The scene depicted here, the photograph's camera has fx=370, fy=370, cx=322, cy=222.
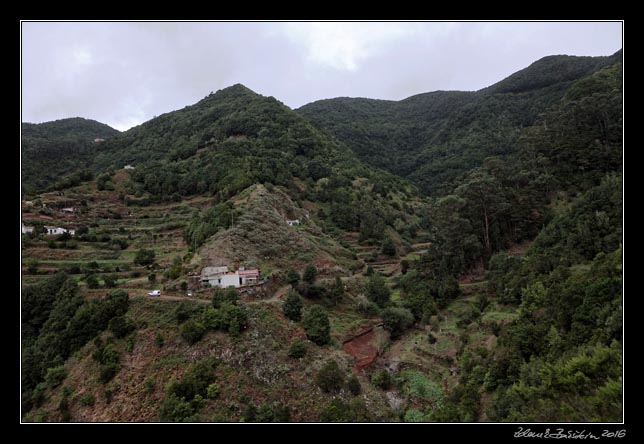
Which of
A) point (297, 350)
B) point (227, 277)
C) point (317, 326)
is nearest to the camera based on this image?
point (297, 350)

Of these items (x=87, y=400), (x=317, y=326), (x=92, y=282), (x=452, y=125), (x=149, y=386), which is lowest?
(x=87, y=400)

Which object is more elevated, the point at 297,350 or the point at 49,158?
the point at 49,158

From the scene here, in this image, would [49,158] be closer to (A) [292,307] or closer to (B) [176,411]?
(A) [292,307]

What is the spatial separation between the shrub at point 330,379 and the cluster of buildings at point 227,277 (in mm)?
8707

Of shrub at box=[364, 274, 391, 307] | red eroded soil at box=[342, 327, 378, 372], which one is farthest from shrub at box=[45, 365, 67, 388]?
shrub at box=[364, 274, 391, 307]

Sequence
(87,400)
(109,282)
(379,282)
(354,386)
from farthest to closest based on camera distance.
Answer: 1. (379,282)
2. (109,282)
3. (354,386)
4. (87,400)

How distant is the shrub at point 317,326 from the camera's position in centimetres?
2309

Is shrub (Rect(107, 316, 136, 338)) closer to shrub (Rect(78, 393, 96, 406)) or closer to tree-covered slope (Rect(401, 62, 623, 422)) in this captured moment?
shrub (Rect(78, 393, 96, 406))

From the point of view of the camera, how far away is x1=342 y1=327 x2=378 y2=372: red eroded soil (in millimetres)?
22938

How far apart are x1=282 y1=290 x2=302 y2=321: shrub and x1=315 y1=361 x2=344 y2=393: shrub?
4603 millimetres

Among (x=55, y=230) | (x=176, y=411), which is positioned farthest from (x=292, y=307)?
(x=55, y=230)

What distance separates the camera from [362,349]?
24.3 meters

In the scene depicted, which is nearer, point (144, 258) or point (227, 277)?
point (227, 277)

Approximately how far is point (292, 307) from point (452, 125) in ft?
264
